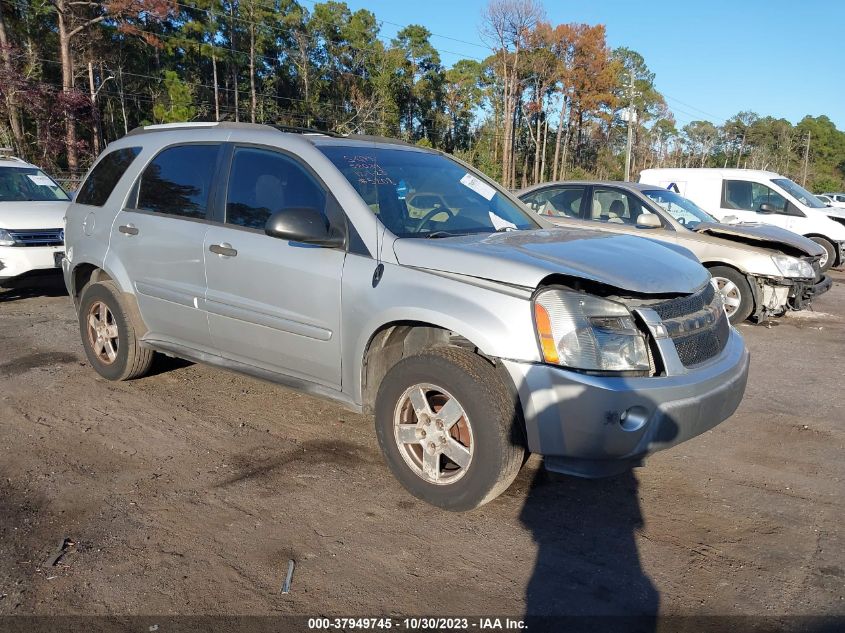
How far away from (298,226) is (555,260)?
1325 mm

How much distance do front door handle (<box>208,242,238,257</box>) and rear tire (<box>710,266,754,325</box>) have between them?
5.87 meters

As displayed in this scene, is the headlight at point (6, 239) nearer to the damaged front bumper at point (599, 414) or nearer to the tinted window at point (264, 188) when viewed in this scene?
the tinted window at point (264, 188)

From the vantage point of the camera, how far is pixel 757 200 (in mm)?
13094

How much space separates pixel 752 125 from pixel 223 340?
91.1 m

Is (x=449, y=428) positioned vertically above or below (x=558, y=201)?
below

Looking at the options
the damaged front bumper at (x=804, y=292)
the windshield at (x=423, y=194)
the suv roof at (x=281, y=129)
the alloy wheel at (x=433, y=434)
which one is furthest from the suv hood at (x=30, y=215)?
the damaged front bumper at (x=804, y=292)

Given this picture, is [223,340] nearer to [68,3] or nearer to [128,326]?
[128,326]

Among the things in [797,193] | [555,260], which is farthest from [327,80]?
[555,260]

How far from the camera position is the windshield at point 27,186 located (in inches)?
363

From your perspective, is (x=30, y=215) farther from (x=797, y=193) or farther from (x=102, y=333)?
(x=797, y=193)

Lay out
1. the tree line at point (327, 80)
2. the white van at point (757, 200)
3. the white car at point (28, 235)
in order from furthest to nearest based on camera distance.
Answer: the tree line at point (327, 80) → the white van at point (757, 200) → the white car at point (28, 235)

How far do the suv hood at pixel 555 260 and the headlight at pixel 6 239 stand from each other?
6.51 metres

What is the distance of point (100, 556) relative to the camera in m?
3.02

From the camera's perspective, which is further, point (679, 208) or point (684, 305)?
point (679, 208)
